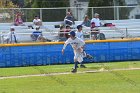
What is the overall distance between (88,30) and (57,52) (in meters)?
5.02

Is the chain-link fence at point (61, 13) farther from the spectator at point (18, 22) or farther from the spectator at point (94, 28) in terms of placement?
the spectator at point (94, 28)

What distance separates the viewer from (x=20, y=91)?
48.6 ft

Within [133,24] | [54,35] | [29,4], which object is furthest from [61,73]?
[29,4]

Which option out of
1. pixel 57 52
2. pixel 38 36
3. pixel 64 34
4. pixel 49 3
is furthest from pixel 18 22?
pixel 49 3

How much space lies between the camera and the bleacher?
93.2 ft

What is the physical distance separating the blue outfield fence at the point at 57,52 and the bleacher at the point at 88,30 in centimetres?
277

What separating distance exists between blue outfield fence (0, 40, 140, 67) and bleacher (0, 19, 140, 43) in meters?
2.77

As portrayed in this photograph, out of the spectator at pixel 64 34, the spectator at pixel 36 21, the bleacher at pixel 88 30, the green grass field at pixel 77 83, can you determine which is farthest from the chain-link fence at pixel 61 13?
the green grass field at pixel 77 83

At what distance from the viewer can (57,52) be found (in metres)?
24.7

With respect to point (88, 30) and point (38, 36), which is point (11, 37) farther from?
point (88, 30)

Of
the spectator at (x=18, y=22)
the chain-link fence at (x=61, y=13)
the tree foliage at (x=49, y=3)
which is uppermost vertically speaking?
the tree foliage at (x=49, y=3)

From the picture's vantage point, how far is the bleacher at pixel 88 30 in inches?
1118

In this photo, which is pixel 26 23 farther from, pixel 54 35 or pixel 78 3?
pixel 78 3

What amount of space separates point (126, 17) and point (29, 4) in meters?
19.7
